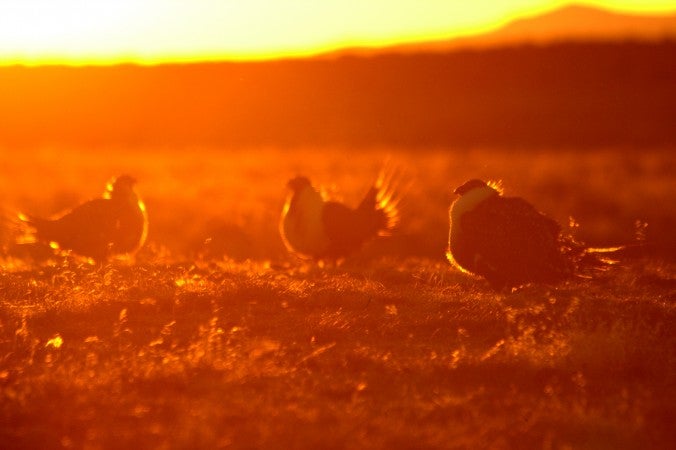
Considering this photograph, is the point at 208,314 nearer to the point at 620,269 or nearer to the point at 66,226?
the point at 66,226

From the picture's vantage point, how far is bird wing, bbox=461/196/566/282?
8.63 metres

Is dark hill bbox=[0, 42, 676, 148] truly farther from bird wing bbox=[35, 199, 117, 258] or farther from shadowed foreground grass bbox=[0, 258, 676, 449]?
shadowed foreground grass bbox=[0, 258, 676, 449]

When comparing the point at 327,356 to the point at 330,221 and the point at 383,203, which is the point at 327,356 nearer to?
the point at 330,221

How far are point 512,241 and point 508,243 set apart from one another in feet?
0.12

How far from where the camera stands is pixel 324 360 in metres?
6.84

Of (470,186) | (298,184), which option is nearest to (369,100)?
(298,184)

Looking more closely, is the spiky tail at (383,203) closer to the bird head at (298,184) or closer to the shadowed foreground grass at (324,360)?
the bird head at (298,184)

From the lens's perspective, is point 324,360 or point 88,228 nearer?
point 324,360

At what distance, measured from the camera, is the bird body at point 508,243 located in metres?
8.64

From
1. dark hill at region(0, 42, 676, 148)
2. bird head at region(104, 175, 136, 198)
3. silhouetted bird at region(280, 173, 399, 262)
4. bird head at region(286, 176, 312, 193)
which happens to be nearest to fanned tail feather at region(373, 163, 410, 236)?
silhouetted bird at region(280, 173, 399, 262)

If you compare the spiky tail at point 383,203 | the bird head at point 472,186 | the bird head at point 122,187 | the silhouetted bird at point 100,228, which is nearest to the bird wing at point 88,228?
the silhouetted bird at point 100,228

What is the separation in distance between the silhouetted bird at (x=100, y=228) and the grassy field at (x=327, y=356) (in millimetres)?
267

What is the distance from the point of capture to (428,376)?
659 centimetres

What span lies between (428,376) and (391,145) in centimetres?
3379
